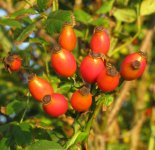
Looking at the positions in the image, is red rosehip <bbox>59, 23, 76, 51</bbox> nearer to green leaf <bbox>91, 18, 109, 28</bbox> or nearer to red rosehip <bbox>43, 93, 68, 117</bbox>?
red rosehip <bbox>43, 93, 68, 117</bbox>

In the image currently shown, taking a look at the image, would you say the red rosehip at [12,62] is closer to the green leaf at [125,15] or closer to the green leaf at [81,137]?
the green leaf at [81,137]

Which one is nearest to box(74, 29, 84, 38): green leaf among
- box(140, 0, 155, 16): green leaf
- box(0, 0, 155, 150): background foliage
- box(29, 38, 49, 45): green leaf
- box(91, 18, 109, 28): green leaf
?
box(0, 0, 155, 150): background foliage

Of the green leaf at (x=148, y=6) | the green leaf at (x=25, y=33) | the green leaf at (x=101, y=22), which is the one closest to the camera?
the green leaf at (x=25, y=33)

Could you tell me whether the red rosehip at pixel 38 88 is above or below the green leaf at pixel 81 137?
above

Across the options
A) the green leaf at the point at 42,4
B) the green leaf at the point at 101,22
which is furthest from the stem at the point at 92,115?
the green leaf at the point at 101,22

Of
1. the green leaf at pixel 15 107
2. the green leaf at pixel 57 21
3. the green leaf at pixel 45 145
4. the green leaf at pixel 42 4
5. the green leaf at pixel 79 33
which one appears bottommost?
the green leaf at pixel 15 107

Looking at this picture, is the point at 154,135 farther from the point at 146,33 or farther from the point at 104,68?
the point at 104,68
